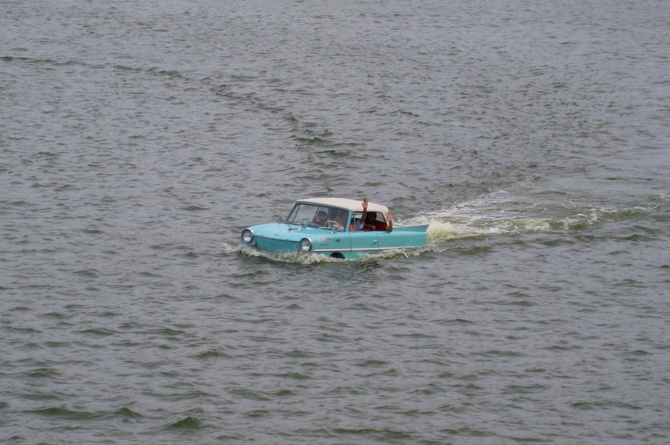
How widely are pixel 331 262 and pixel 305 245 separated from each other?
104cm

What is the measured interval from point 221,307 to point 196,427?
631cm

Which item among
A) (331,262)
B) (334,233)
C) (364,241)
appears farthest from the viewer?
(364,241)

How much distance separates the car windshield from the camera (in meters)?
28.3

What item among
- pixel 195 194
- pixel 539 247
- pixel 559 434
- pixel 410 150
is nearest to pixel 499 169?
pixel 410 150

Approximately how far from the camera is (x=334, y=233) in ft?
91.2

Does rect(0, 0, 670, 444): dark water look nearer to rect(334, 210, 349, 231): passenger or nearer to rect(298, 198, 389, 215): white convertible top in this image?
rect(334, 210, 349, 231): passenger

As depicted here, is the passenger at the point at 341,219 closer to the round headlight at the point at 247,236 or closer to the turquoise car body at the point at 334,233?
the turquoise car body at the point at 334,233

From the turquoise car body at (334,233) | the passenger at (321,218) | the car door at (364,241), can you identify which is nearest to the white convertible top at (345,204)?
the turquoise car body at (334,233)

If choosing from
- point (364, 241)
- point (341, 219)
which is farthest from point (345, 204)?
point (364, 241)

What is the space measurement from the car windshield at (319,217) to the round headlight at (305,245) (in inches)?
55.4

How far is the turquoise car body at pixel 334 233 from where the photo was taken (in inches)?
1073

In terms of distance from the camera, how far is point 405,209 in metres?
33.8

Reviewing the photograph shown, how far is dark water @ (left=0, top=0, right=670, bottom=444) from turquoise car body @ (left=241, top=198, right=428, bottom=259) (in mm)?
427

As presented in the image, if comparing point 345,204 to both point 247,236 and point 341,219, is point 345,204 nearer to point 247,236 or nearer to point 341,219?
point 341,219
